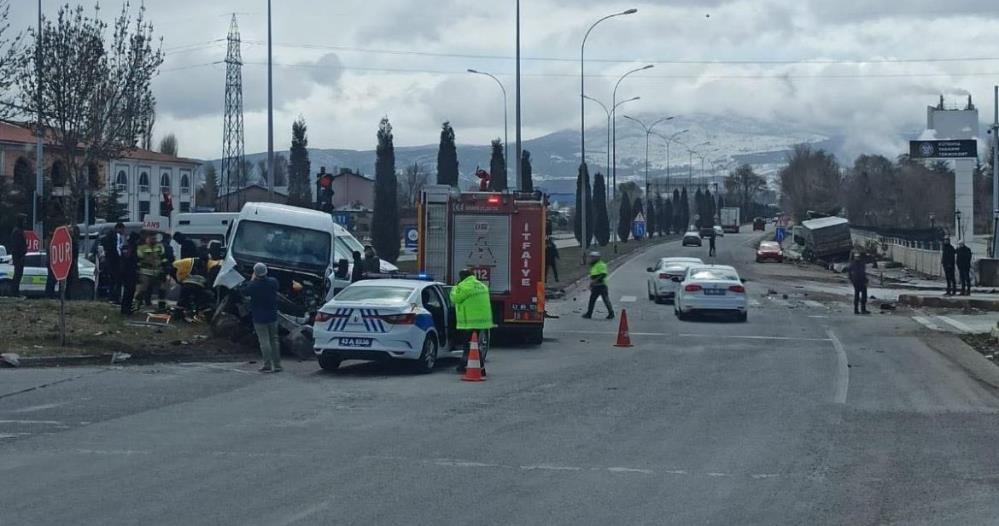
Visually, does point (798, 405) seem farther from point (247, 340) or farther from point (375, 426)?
point (247, 340)

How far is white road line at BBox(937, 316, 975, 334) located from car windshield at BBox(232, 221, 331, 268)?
1521cm

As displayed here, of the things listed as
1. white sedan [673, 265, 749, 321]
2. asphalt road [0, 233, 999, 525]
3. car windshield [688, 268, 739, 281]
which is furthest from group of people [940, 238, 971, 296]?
asphalt road [0, 233, 999, 525]

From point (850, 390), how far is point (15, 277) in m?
18.8

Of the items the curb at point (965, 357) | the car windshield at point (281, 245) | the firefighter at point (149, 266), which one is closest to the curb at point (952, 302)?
the curb at point (965, 357)

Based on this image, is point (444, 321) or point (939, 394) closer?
point (939, 394)

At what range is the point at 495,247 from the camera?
2561 cm

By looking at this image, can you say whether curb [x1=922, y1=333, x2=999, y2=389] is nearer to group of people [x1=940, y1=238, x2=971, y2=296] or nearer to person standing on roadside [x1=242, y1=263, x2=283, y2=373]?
person standing on roadside [x1=242, y1=263, x2=283, y2=373]

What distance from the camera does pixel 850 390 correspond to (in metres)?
18.2

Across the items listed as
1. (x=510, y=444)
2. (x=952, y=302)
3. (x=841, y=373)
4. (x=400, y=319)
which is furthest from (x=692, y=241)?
(x=510, y=444)

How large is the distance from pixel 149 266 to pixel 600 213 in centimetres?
8071

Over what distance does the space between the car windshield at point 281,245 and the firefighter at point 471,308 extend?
5402 mm

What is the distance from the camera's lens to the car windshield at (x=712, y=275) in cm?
3384

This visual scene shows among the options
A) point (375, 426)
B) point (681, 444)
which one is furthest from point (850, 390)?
point (375, 426)

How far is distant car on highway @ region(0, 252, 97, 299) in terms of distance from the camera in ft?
111
